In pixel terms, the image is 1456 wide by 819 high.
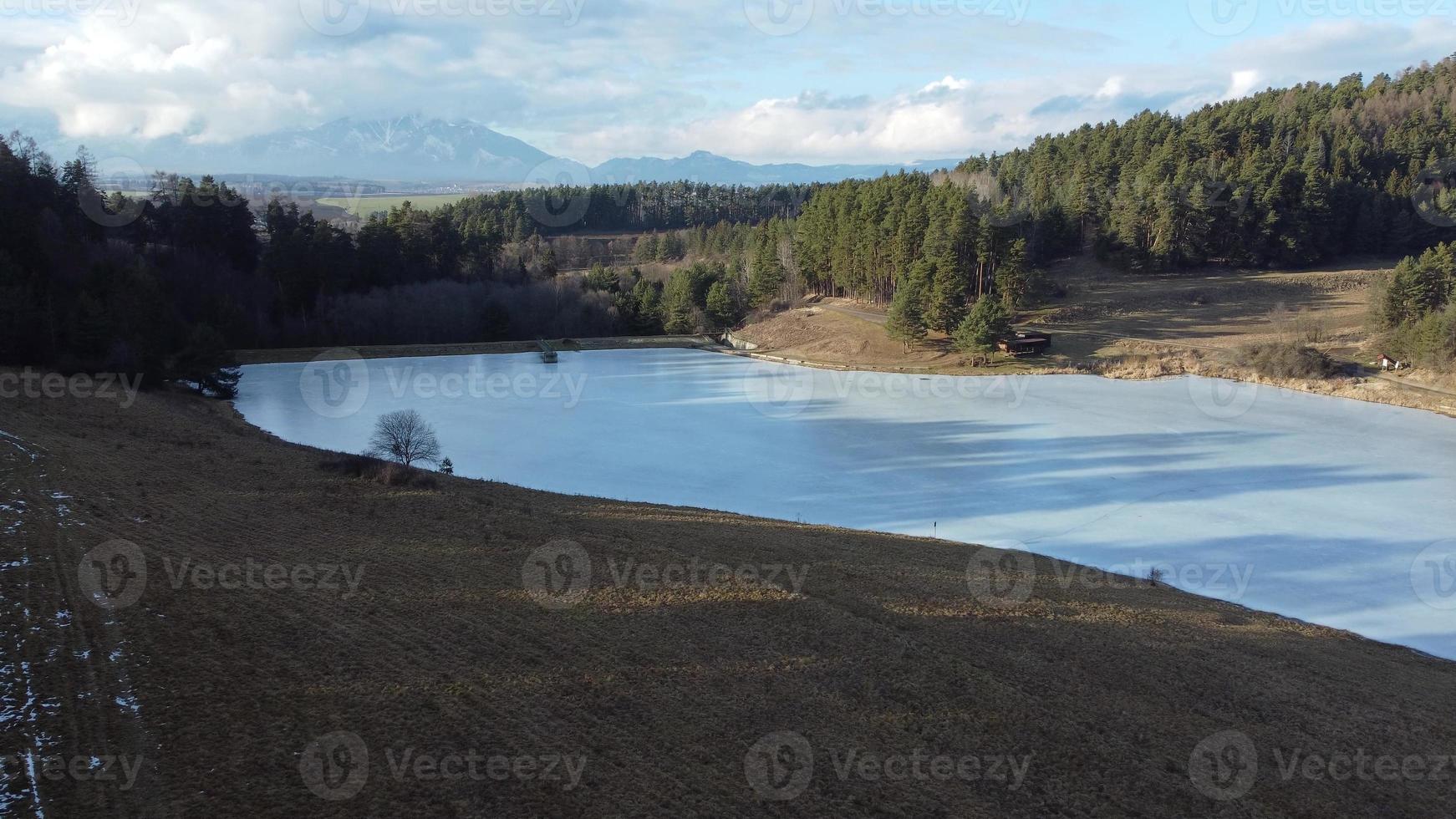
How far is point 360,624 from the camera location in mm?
7984

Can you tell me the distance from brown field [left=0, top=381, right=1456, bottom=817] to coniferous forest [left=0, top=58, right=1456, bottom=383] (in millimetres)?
21501

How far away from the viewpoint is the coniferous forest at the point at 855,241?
33406 mm

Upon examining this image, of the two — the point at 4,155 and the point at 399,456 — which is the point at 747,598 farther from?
the point at 4,155

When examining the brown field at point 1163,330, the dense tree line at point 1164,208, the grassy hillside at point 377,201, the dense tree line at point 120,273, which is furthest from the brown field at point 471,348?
the grassy hillside at point 377,201

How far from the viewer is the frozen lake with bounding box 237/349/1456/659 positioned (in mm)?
13266

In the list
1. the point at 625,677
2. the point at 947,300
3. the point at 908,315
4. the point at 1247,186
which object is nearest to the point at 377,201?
the point at 908,315

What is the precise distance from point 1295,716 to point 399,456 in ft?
47.4

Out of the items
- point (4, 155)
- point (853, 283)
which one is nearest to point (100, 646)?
point (4, 155)

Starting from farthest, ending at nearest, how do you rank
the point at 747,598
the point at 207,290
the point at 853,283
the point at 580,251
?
1. the point at 580,251
2. the point at 853,283
3. the point at 207,290
4. the point at 747,598

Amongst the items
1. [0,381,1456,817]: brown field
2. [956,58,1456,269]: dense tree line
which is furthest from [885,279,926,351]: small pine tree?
[0,381,1456,817]: brown field

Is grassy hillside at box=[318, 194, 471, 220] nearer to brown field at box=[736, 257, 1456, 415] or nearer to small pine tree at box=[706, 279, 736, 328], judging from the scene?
small pine tree at box=[706, 279, 736, 328]

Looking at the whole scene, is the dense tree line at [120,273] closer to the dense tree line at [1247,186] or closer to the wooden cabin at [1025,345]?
the wooden cabin at [1025,345]

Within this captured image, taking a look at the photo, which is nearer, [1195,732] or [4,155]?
[1195,732]

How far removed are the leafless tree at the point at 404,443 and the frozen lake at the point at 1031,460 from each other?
99 cm
